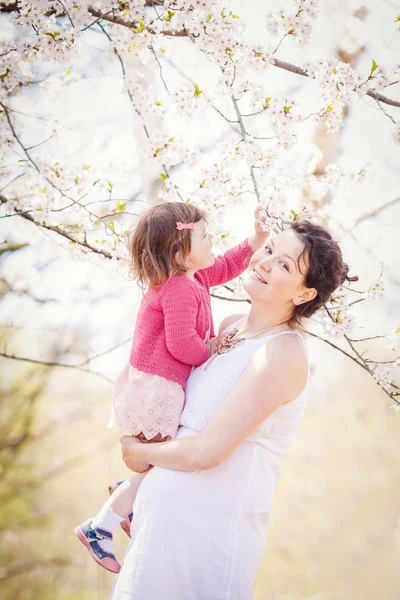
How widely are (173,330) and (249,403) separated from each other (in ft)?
1.03

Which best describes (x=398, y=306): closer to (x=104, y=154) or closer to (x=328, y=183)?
(x=328, y=183)

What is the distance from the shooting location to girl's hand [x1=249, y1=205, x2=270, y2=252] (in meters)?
1.64

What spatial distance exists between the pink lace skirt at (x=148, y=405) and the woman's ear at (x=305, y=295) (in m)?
0.38

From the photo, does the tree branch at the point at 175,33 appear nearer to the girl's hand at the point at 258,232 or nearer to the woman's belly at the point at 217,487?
the girl's hand at the point at 258,232

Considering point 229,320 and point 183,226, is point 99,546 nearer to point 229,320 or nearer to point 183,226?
point 229,320

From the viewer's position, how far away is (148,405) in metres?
1.39

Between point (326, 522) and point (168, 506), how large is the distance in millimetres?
1655

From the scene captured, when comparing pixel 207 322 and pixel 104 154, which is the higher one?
pixel 104 154

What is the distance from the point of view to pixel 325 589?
254cm

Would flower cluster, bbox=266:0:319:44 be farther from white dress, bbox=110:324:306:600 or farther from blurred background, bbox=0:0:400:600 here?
white dress, bbox=110:324:306:600

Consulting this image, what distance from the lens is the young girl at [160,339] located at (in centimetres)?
140

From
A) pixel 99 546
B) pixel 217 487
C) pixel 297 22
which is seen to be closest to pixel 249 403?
pixel 217 487

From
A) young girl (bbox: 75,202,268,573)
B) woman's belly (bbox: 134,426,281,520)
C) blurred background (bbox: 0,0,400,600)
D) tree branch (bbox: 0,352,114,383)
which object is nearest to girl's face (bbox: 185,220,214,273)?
young girl (bbox: 75,202,268,573)

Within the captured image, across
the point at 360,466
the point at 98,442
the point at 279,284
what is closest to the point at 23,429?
the point at 98,442
